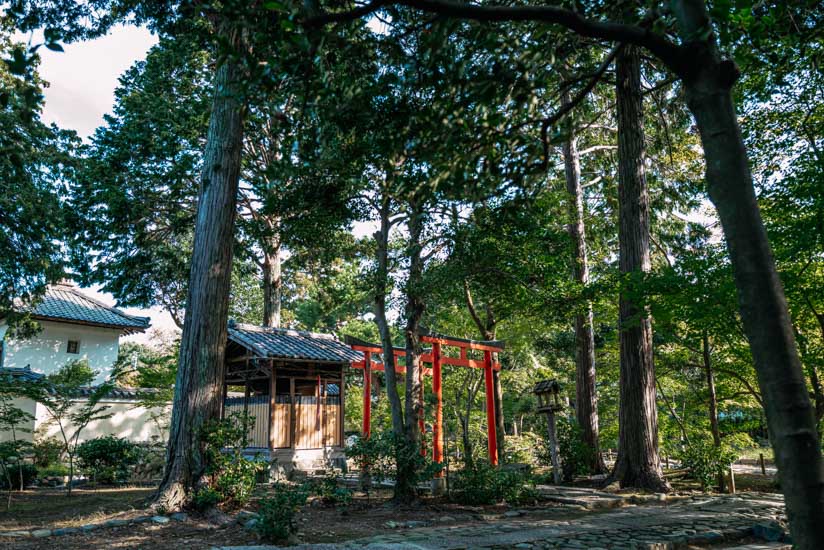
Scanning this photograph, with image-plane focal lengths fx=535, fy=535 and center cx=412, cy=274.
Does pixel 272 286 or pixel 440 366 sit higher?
pixel 272 286

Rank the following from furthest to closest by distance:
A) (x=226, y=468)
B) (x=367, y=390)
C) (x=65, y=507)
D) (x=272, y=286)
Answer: (x=272, y=286) < (x=367, y=390) < (x=65, y=507) < (x=226, y=468)

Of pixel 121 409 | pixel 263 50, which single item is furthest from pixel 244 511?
pixel 121 409

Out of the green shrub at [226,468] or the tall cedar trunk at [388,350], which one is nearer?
the green shrub at [226,468]

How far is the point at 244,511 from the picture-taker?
24.8 ft

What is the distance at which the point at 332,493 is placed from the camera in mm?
8625

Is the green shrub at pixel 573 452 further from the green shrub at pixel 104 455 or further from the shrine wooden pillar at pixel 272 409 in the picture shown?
the green shrub at pixel 104 455

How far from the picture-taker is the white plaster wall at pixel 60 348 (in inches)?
827

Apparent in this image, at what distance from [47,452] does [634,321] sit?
17697 mm

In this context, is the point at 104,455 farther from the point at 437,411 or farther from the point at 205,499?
the point at 437,411

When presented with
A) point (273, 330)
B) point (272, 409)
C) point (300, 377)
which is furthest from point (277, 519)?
point (273, 330)

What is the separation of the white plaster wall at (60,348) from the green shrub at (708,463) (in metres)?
21.9

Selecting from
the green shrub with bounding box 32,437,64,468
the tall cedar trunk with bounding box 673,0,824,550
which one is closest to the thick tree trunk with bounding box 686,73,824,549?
the tall cedar trunk with bounding box 673,0,824,550

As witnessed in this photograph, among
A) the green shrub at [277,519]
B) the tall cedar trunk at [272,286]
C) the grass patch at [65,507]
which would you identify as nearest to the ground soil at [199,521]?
the grass patch at [65,507]

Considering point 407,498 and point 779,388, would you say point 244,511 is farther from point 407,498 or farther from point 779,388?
point 779,388
